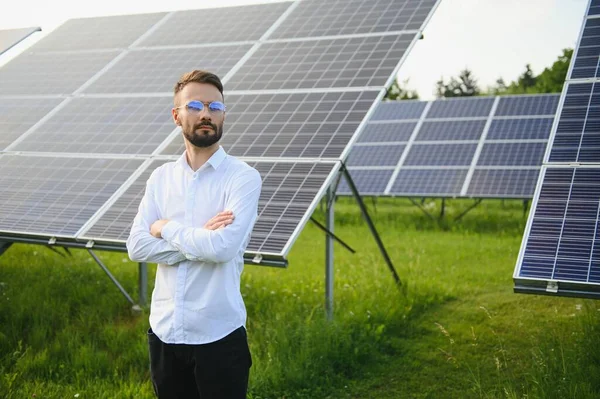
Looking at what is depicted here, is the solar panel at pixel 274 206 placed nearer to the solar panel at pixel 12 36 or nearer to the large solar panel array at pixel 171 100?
the large solar panel array at pixel 171 100

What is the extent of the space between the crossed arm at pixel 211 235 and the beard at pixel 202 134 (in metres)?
0.24

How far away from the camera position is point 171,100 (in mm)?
8516

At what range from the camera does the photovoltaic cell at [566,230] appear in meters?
5.00

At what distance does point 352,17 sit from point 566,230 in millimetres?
4819

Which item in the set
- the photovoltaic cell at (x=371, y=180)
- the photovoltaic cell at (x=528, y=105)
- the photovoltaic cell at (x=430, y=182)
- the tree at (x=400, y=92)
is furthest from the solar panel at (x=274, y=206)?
the tree at (x=400, y=92)

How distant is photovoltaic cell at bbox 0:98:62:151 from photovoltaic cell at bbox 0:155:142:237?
68cm

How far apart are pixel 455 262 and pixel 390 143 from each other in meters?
7.64

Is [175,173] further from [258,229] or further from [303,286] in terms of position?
[303,286]

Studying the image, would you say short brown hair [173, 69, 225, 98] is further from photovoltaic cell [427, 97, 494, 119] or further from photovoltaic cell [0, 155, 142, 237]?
photovoltaic cell [427, 97, 494, 119]

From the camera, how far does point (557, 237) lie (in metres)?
5.39

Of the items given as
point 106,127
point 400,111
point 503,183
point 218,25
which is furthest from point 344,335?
point 400,111

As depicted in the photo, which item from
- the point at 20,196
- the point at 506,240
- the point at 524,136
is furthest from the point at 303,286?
the point at 524,136

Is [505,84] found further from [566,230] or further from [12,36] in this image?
[566,230]

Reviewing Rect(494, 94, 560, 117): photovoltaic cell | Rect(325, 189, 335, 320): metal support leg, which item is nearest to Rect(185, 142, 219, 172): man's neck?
Rect(325, 189, 335, 320): metal support leg
